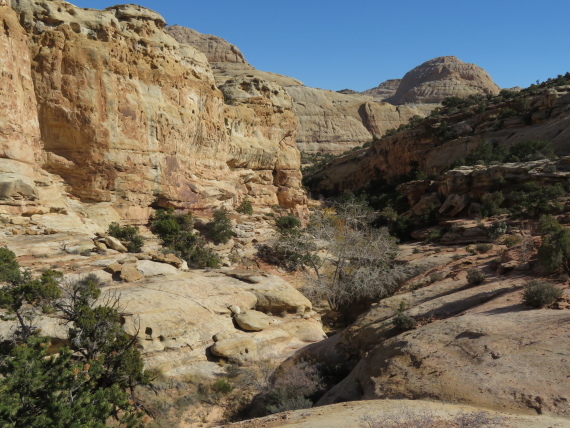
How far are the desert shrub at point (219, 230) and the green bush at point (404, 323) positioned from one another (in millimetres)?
15788

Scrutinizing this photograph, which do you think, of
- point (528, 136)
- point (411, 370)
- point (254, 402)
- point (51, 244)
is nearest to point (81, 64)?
point (51, 244)

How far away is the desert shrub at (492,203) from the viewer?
26069mm

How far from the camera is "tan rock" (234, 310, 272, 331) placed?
13.0 metres

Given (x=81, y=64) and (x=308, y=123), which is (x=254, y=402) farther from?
(x=308, y=123)

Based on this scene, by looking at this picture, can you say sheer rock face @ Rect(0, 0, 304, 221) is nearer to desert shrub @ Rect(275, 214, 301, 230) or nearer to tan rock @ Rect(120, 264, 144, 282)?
desert shrub @ Rect(275, 214, 301, 230)

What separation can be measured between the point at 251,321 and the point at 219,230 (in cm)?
1186

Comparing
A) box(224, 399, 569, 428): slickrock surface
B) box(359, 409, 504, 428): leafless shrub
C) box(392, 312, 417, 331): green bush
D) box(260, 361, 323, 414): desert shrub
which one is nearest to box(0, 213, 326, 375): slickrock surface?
box(260, 361, 323, 414): desert shrub

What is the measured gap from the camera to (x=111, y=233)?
19.2 m

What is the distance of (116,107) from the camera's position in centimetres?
2108

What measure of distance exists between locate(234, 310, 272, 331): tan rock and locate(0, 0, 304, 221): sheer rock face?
39.4 feet

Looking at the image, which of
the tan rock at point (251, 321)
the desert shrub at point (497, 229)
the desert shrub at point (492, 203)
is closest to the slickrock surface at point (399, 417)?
the tan rock at point (251, 321)

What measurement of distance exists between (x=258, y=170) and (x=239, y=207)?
504cm

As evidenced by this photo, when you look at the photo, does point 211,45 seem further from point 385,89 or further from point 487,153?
point 385,89

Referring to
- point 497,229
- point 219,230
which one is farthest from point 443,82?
point 219,230
